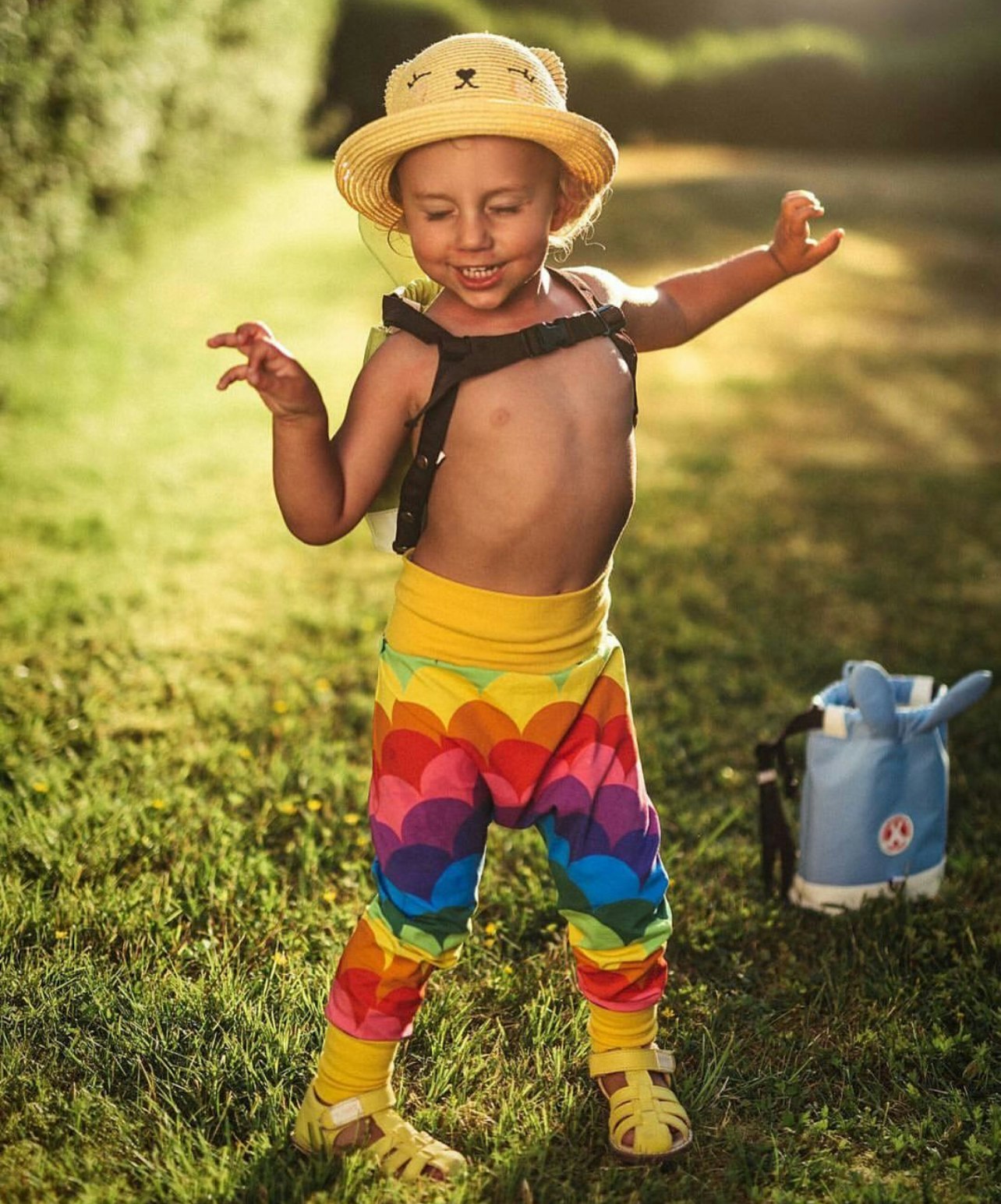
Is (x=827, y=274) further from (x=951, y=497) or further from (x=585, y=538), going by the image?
(x=585, y=538)

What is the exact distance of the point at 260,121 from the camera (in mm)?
11516

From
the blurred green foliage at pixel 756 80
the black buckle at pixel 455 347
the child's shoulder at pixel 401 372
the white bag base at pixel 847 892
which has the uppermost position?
the blurred green foliage at pixel 756 80

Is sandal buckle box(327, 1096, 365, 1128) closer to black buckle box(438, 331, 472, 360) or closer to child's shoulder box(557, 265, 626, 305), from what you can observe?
black buckle box(438, 331, 472, 360)

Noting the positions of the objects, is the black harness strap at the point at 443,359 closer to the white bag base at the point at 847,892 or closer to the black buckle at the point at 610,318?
the black buckle at the point at 610,318

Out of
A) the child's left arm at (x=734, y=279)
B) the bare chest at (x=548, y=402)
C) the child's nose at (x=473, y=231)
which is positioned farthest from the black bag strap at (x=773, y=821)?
the child's nose at (x=473, y=231)

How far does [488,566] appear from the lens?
2.14 m

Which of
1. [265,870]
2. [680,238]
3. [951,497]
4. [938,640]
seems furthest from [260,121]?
[265,870]

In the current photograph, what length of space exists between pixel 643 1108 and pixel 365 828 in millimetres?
1105

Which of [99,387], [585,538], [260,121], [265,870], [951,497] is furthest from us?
[260,121]

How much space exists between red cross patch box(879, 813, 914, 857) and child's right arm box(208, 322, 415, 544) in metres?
1.42

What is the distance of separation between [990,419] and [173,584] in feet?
14.2

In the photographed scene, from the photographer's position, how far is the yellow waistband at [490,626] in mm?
2141

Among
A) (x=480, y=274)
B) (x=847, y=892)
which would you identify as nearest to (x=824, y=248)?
(x=480, y=274)

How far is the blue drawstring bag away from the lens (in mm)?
2848
